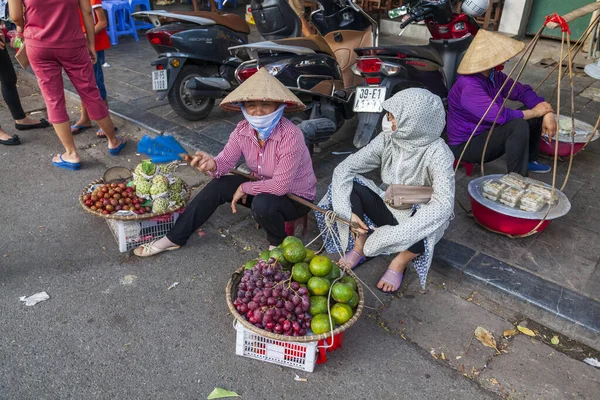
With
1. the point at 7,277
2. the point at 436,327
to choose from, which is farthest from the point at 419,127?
the point at 7,277

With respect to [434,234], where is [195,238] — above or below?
below

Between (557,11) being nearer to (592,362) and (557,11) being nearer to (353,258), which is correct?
(353,258)

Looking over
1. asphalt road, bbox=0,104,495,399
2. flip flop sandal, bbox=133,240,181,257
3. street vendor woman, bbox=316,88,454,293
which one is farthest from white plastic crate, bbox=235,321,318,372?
flip flop sandal, bbox=133,240,181,257

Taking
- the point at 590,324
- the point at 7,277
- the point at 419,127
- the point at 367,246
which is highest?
the point at 419,127

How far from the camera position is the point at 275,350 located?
2279 mm

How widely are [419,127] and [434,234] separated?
1.99 feet

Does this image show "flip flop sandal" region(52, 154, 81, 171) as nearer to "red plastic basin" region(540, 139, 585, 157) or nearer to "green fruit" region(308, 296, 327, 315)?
"green fruit" region(308, 296, 327, 315)

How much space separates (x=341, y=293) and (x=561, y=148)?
2887 mm

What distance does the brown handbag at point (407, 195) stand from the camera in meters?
2.65

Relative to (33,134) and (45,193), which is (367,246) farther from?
(33,134)

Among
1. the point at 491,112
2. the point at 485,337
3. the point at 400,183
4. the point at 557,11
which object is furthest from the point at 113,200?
the point at 557,11

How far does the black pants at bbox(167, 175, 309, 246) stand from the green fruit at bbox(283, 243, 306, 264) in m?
0.42

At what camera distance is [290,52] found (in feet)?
12.7

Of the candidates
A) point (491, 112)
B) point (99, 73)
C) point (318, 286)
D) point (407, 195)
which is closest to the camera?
point (318, 286)
